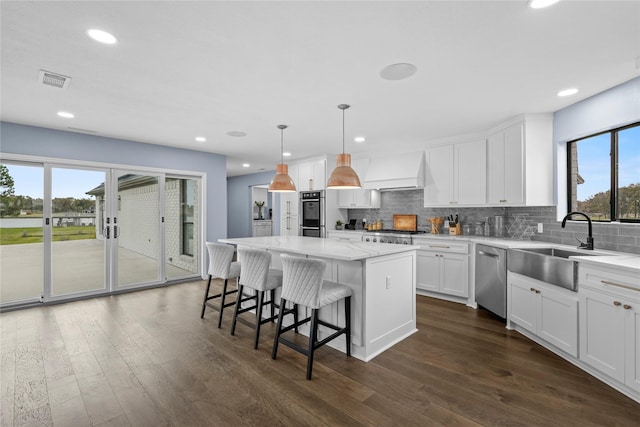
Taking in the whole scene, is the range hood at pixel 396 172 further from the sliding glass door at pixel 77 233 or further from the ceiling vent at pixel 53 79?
the sliding glass door at pixel 77 233

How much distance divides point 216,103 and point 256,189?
262 inches

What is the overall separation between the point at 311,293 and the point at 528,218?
333 centimetres

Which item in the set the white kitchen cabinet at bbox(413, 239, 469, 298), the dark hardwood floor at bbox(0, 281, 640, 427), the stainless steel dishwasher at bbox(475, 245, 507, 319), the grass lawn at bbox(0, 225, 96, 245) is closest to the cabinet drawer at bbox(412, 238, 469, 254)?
the white kitchen cabinet at bbox(413, 239, 469, 298)

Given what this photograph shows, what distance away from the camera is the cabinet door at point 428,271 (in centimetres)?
446

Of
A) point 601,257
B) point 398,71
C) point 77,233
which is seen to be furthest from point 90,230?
point 601,257

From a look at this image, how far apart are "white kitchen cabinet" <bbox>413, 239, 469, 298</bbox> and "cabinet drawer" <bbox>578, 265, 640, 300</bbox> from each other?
1.77 meters

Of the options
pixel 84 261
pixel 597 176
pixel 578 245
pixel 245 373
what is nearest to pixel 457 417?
pixel 245 373

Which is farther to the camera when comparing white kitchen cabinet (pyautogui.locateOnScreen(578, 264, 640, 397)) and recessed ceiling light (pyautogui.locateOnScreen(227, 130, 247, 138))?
recessed ceiling light (pyautogui.locateOnScreen(227, 130, 247, 138))

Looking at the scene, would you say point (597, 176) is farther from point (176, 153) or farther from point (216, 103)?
point (176, 153)

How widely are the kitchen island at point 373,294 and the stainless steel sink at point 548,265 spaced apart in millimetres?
1088

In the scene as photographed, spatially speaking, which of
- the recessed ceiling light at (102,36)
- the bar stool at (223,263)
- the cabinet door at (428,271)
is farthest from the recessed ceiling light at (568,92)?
the recessed ceiling light at (102,36)

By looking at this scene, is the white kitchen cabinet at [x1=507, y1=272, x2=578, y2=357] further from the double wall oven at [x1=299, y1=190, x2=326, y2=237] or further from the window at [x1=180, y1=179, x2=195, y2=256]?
the window at [x1=180, y1=179, x2=195, y2=256]

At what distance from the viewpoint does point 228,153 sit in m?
5.97

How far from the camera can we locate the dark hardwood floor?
1919 millimetres
